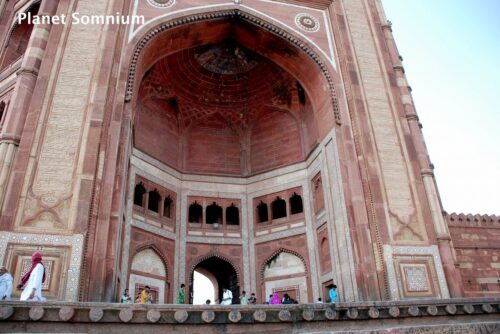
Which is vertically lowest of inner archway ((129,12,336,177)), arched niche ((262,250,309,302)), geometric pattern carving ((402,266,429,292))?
geometric pattern carving ((402,266,429,292))

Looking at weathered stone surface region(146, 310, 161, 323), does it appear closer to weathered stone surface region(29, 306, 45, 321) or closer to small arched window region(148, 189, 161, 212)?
weathered stone surface region(29, 306, 45, 321)

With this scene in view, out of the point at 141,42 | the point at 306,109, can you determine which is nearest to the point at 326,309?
the point at 141,42

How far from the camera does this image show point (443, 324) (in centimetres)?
589

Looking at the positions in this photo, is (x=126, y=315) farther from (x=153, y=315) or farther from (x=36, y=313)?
(x=36, y=313)

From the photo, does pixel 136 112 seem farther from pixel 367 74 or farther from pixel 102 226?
pixel 367 74

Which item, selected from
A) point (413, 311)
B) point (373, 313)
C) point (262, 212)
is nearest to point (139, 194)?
point (262, 212)

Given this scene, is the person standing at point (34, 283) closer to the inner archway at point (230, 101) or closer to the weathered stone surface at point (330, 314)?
the weathered stone surface at point (330, 314)

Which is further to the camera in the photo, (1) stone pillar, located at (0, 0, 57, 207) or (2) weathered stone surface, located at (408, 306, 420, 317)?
(1) stone pillar, located at (0, 0, 57, 207)

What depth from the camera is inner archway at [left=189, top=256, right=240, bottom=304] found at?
13.1 meters

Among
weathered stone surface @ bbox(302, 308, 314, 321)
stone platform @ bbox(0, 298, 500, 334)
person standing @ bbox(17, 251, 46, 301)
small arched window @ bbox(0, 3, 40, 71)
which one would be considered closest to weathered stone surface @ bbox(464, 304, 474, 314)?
stone platform @ bbox(0, 298, 500, 334)

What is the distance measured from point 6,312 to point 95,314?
878mm

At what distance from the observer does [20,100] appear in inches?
348

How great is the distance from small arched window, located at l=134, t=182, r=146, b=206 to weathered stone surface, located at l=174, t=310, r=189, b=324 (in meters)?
7.97

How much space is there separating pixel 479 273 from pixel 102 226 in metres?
13.0
